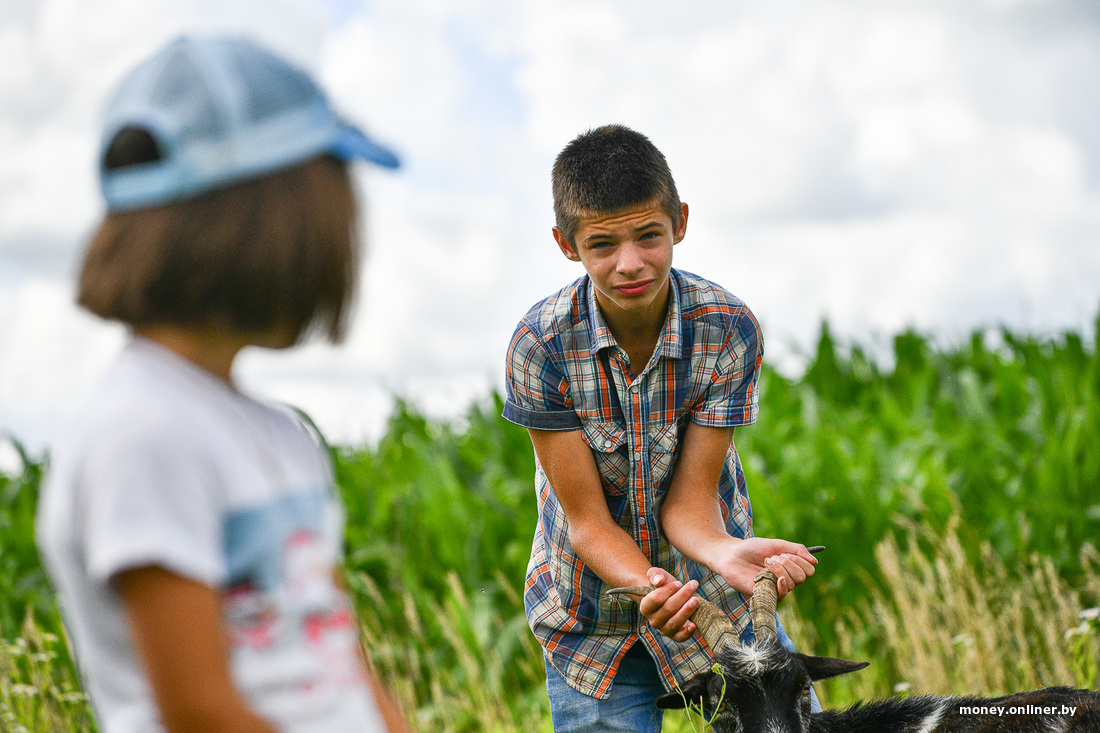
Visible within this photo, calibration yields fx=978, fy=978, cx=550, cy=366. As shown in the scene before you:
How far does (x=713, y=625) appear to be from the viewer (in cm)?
321

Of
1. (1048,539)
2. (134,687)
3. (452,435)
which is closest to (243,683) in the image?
(134,687)

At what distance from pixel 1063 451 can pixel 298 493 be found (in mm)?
6661

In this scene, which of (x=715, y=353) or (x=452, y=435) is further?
(x=452, y=435)

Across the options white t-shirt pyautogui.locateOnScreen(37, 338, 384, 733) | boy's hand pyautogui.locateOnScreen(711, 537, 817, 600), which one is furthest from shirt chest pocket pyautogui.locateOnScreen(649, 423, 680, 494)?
white t-shirt pyautogui.locateOnScreen(37, 338, 384, 733)

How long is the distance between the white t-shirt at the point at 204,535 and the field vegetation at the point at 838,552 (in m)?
4.05

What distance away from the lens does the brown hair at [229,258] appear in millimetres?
1420

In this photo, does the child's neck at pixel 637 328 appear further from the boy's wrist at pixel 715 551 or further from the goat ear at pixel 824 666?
the goat ear at pixel 824 666

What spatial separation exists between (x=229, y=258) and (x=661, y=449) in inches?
82.7

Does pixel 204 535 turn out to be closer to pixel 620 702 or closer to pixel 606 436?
pixel 606 436

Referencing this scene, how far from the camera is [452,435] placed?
9383 mm

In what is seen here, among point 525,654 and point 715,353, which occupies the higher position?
point 715,353

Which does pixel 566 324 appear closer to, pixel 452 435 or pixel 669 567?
pixel 669 567

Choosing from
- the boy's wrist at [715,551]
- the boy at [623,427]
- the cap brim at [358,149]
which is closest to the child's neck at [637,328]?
the boy at [623,427]

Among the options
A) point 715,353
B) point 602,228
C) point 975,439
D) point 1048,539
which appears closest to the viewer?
point 602,228
